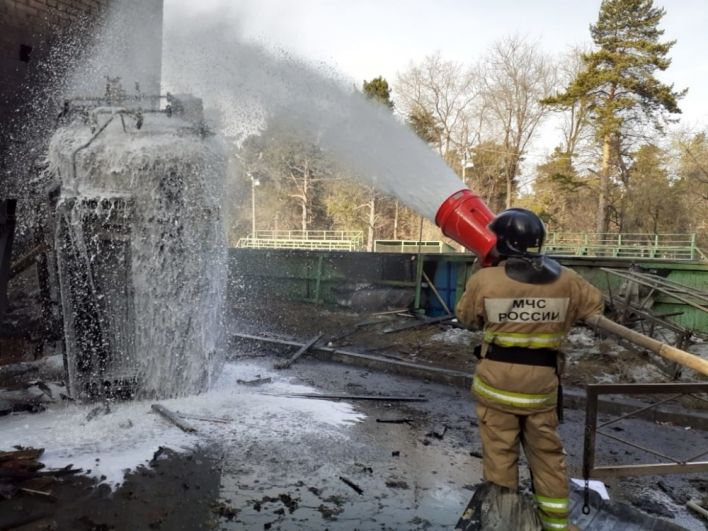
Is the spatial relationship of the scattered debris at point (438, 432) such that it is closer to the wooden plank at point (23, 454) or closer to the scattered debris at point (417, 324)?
the wooden plank at point (23, 454)

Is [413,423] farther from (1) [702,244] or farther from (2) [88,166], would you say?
(1) [702,244]

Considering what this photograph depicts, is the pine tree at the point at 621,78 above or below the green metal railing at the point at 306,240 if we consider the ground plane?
above

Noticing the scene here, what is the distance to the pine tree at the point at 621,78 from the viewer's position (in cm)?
2867

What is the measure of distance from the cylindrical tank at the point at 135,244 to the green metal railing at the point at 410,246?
1502 cm

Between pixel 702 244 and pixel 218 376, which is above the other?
pixel 702 244

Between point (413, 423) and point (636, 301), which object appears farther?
point (636, 301)

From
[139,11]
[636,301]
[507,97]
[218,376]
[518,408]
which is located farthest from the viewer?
[507,97]

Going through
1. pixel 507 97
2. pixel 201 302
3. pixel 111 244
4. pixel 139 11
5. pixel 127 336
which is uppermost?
pixel 507 97

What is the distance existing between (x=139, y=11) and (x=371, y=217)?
31309 millimetres

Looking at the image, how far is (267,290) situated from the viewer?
15.3m

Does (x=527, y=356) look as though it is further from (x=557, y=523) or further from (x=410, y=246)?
(x=410, y=246)

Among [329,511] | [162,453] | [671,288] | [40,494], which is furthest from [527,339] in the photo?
[671,288]

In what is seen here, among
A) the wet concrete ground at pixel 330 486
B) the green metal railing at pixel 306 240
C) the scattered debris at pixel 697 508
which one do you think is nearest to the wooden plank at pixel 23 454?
the wet concrete ground at pixel 330 486

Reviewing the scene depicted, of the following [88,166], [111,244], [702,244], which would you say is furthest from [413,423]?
[702,244]
